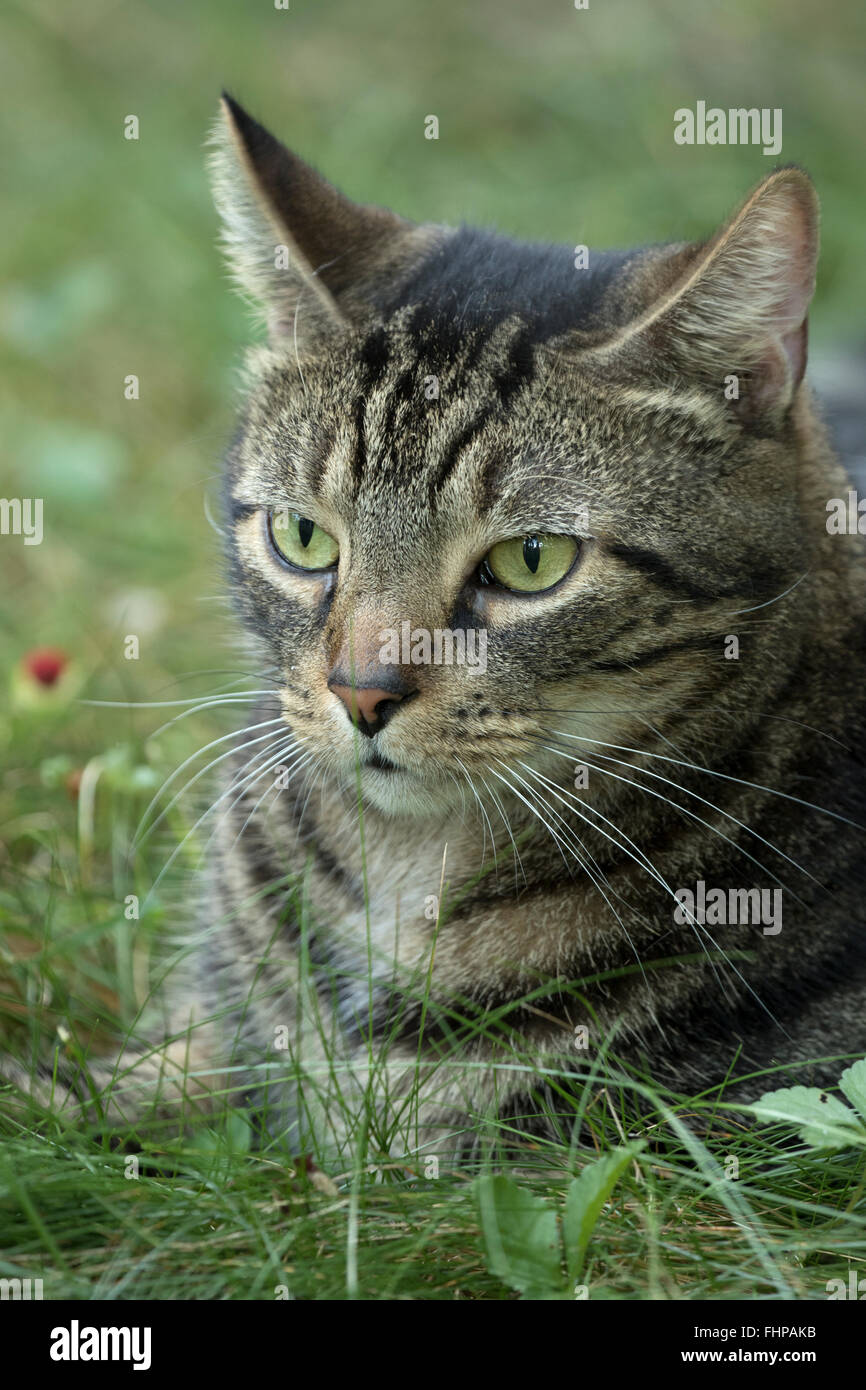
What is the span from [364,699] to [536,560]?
342 mm

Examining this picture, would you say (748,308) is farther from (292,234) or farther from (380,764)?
(380,764)

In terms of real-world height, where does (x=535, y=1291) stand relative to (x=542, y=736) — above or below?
below

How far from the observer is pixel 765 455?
218 cm

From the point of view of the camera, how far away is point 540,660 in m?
2.04

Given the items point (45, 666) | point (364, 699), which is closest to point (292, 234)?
point (364, 699)

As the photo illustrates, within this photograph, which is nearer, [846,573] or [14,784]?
[846,573]

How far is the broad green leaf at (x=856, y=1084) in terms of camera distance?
1.93m

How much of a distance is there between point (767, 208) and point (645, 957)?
3.90 ft

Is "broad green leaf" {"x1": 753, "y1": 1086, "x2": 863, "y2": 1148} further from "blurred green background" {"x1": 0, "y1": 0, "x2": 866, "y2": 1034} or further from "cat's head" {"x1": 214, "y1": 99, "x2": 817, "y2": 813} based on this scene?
"blurred green background" {"x1": 0, "y1": 0, "x2": 866, "y2": 1034}

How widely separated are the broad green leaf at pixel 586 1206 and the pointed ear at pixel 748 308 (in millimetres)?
1162

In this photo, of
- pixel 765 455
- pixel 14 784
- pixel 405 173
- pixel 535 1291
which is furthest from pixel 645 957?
pixel 405 173

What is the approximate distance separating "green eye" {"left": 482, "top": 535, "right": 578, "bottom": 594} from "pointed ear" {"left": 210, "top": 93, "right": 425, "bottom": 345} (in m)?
0.56

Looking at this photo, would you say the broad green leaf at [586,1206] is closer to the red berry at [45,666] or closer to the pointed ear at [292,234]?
the pointed ear at [292,234]
